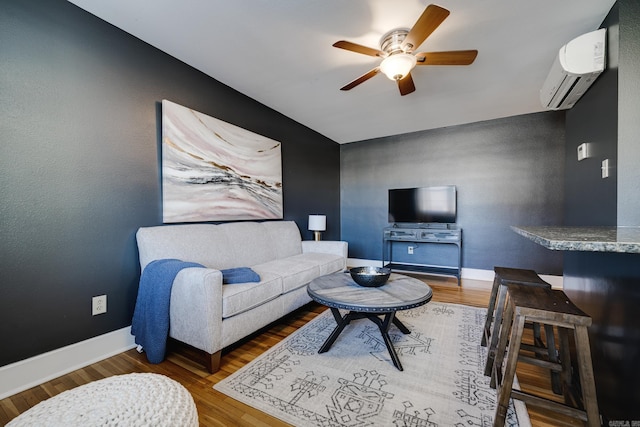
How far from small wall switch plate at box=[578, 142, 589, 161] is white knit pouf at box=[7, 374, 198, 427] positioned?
293 cm

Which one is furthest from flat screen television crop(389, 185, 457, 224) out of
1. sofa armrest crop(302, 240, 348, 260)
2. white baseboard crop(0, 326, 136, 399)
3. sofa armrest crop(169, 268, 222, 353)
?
white baseboard crop(0, 326, 136, 399)

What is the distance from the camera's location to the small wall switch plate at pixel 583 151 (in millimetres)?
1906

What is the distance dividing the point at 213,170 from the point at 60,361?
1.78 m

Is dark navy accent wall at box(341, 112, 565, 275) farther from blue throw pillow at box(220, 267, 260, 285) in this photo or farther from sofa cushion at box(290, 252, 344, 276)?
blue throw pillow at box(220, 267, 260, 285)

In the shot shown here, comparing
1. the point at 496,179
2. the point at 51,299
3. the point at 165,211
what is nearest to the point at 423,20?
the point at 165,211

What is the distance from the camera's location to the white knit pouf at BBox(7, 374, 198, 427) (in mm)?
711

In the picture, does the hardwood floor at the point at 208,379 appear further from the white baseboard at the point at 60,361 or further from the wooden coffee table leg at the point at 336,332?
the wooden coffee table leg at the point at 336,332

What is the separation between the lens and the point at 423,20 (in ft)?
4.94

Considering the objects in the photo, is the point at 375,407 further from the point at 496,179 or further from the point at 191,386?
the point at 496,179

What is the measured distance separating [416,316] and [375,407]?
1335 mm

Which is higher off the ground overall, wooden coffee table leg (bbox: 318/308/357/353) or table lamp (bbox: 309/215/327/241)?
table lamp (bbox: 309/215/327/241)

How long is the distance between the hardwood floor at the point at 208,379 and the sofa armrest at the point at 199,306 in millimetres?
179

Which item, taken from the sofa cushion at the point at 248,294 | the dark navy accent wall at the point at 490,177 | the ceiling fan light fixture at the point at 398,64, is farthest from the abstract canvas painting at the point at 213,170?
the dark navy accent wall at the point at 490,177

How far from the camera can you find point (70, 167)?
1.68 metres
